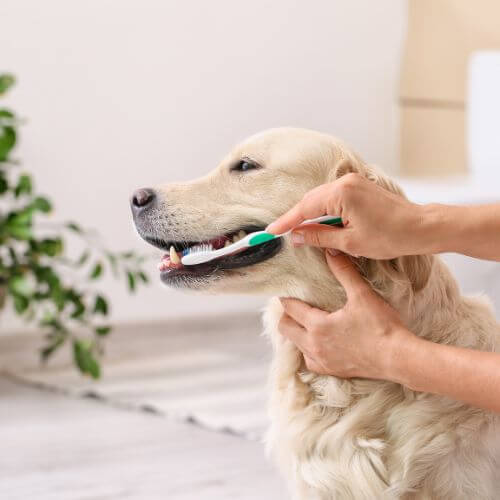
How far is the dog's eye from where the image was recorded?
1.43 meters

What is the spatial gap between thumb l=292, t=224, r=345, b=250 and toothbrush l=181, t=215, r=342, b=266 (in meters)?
0.01

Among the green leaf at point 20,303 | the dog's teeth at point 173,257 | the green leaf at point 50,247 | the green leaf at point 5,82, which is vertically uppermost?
the green leaf at point 5,82

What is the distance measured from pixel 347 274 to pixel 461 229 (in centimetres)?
20

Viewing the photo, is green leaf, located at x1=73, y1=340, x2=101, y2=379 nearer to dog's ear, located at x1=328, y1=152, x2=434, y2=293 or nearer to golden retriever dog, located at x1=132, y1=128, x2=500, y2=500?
golden retriever dog, located at x1=132, y1=128, x2=500, y2=500

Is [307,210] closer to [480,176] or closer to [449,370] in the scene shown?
[449,370]

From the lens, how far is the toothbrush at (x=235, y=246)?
1.24 m

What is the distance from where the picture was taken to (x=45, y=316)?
2.88 metres

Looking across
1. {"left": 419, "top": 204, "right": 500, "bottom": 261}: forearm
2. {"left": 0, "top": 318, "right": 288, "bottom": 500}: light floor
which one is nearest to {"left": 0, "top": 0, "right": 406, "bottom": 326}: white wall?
{"left": 0, "top": 318, "right": 288, "bottom": 500}: light floor

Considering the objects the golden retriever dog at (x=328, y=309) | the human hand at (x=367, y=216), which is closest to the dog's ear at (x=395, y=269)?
the golden retriever dog at (x=328, y=309)

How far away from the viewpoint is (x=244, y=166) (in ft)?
4.74

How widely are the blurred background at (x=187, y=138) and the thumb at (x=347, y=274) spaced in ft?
2.30

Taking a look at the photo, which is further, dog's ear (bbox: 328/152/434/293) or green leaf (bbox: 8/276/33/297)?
green leaf (bbox: 8/276/33/297)

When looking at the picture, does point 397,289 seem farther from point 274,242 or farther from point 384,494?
point 384,494

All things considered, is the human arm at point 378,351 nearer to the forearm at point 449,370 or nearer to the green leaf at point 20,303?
the forearm at point 449,370
